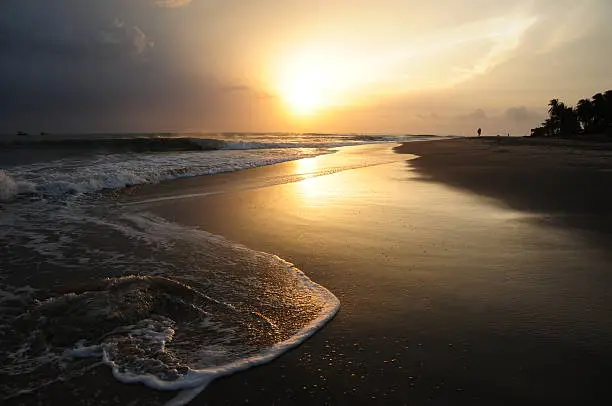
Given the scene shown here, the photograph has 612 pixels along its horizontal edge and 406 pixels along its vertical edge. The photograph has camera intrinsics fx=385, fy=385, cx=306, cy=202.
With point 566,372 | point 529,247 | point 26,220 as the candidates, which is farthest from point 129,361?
point 26,220

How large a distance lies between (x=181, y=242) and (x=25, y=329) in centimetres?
285

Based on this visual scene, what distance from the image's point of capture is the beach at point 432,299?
8.49ft

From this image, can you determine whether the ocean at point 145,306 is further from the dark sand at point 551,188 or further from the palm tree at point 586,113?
the palm tree at point 586,113

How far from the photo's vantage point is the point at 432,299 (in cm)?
393

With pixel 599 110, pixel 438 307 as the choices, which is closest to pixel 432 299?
pixel 438 307

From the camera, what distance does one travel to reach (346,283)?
4.40 meters

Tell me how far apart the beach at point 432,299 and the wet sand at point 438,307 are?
1 centimetres

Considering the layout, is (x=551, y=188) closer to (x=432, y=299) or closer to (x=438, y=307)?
(x=432, y=299)

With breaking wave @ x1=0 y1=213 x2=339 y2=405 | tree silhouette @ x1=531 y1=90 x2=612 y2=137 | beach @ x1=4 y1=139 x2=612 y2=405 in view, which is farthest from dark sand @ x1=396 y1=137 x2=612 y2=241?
tree silhouette @ x1=531 y1=90 x2=612 y2=137

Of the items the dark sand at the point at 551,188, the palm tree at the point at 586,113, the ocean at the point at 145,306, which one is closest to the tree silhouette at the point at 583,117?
the palm tree at the point at 586,113

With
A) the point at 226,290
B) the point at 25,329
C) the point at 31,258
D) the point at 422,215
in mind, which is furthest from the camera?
the point at 422,215

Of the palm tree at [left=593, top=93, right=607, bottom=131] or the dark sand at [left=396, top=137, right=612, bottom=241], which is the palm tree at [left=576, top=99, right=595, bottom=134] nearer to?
the palm tree at [left=593, top=93, right=607, bottom=131]

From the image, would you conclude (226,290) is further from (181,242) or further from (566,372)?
(566,372)

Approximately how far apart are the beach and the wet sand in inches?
A: 0.5
